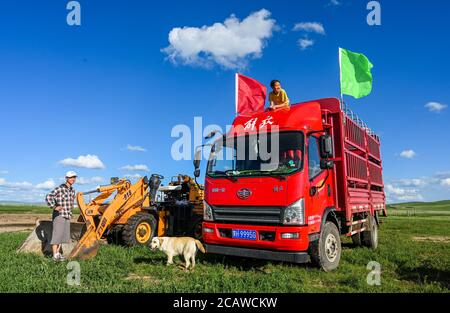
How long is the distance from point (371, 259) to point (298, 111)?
4453 millimetres

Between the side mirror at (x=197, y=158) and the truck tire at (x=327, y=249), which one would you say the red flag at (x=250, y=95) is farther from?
the truck tire at (x=327, y=249)

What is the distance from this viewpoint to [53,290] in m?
5.77

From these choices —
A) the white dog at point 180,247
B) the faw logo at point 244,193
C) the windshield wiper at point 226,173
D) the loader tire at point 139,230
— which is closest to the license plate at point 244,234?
the faw logo at point 244,193

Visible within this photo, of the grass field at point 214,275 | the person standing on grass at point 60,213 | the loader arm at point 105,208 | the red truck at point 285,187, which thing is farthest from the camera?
the loader arm at point 105,208

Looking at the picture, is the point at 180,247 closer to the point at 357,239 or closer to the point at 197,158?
the point at 197,158

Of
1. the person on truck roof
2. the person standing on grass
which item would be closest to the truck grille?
the person on truck roof

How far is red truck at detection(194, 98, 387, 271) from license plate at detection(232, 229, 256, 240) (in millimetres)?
20

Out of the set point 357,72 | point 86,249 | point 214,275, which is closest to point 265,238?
point 214,275

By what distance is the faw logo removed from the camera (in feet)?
23.8

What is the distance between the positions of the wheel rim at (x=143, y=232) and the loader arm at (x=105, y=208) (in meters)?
0.70

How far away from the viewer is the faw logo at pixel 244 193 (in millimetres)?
7267

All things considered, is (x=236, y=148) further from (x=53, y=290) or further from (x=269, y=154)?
(x=53, y=290)

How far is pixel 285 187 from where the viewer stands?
6.87m
